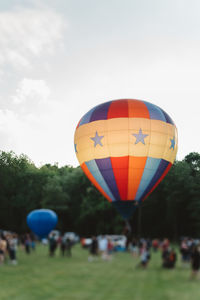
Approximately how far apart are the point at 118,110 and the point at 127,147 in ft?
8.64

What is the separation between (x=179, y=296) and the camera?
10.6 metres

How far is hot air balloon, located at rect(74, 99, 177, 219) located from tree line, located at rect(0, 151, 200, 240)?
18112mm

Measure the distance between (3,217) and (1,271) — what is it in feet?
144

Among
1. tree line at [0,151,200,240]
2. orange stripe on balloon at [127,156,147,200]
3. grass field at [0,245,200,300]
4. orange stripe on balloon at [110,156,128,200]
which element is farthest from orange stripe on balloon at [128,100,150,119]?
tree line at [0,151,200,240]

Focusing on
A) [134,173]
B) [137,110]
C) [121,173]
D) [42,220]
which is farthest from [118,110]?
[42,220]

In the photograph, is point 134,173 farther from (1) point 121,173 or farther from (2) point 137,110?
(2) point 137,110

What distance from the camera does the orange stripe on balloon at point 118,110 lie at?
2344 centimetres

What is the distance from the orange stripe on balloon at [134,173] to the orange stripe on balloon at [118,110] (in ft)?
9.62

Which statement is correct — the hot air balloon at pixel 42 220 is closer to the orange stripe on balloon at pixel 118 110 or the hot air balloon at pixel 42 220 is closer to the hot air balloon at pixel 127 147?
the hot air balloon at pixel 127 147

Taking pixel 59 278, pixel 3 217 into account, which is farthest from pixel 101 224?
pixel 59 278

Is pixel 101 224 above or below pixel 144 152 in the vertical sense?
below

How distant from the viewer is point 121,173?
23547 mm

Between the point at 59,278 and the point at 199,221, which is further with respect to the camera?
the point at 199,221

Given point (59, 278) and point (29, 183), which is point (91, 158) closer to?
point (59, 278)
